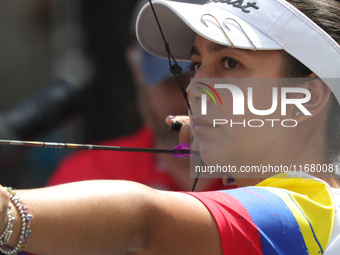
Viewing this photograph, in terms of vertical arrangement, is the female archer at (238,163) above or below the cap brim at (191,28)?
below

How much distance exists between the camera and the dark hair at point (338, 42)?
893 mm

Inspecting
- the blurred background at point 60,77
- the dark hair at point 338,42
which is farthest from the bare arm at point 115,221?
the blurred background at point 60,77

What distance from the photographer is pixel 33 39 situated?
2.11 metres

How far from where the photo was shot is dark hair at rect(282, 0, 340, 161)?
89 cm

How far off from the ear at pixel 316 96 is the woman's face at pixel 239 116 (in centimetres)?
4

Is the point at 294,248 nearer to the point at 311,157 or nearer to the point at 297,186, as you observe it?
the point at 297,186

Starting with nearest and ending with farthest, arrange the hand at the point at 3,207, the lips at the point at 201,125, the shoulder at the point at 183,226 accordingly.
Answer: the hand at the point at 3,207 < the shoulder at the point at 183,226 < the lips at the point at 201,125

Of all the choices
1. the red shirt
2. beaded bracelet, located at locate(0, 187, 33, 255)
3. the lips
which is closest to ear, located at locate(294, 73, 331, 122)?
the lips

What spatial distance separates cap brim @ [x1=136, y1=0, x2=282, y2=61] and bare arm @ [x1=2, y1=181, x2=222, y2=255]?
0.43 meters

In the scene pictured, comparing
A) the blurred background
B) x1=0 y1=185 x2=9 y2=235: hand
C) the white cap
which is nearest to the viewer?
x1=0 y1=185 x2=9 y2=235: hand

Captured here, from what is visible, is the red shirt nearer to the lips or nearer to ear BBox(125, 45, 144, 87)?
ear BBox(125, 45, 144, 87)

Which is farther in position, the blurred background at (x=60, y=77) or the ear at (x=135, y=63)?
the ear at (x=135, y=63)

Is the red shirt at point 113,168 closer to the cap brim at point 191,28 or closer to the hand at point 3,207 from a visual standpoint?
the cap brim at point 191,28

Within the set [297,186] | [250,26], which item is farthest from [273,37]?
[297,186]
